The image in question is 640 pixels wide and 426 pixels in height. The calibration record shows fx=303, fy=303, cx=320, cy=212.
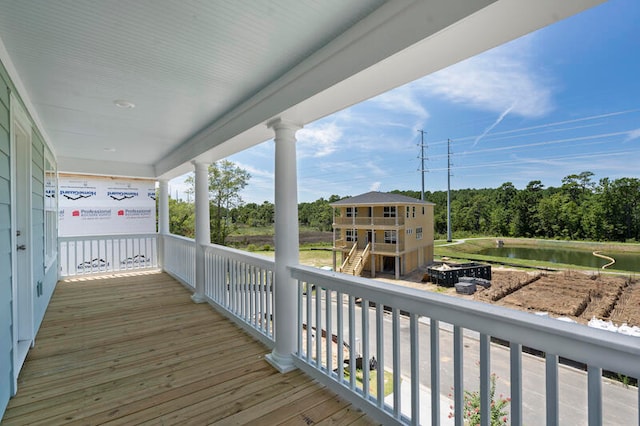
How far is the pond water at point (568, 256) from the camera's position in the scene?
3.91ft

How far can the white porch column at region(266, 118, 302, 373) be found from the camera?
8.48ft

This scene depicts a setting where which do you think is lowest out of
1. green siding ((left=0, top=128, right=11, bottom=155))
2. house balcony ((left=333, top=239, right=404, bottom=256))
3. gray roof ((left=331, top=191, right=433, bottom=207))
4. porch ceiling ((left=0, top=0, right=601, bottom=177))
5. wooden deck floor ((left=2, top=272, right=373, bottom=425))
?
wooden deck floor ((left=2, top=272, right=373, bottom=425))

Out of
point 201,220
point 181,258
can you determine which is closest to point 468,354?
point 201,220

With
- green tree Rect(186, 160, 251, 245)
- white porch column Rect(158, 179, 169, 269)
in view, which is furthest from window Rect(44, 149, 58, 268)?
green tree Rect(186, 160, 251, 245)

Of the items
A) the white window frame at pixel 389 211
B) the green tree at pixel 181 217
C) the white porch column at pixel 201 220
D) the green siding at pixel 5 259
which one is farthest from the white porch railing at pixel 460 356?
the green tree at pixel 181 217

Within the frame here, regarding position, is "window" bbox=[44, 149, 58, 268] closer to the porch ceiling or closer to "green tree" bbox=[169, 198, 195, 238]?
the porch ceiling

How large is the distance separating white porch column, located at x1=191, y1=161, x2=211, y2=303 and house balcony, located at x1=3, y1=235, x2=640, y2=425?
0.89 ft

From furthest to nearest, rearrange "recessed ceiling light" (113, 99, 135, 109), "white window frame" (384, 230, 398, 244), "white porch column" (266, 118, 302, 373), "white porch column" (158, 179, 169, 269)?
"white porch column" (158, 179, 169, 269), "recessed ceiling light" (113, 99, 135, 109), "white porch column" (266, 118, 302, 373), "white window frame" (384, 230, 398, 244)

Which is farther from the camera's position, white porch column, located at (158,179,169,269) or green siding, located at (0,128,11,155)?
white porch column, located at (158,179,169,269)

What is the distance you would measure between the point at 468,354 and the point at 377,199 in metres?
0.97

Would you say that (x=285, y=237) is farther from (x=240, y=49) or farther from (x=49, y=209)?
(x=49, y=209)

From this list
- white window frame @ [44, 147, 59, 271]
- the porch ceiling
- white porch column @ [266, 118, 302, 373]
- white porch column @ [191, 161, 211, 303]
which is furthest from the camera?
white porch column @ [191, 161, 211, 303]

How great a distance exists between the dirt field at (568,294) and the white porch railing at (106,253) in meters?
6.96

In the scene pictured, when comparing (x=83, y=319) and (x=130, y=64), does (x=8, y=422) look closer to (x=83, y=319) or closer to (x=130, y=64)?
(x=83, y=319)
